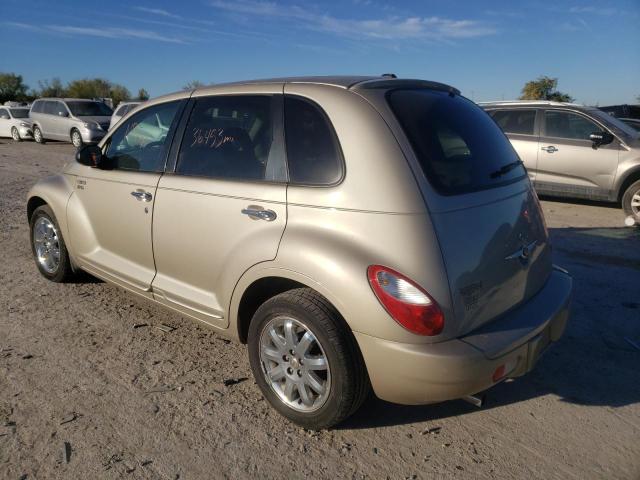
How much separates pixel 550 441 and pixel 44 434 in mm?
2613

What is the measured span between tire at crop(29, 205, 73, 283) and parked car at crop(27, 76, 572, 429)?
142cm

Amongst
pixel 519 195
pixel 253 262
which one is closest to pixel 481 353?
pixel 519 195

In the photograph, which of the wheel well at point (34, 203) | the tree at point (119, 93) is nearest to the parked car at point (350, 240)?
the wheel well at point (34, 203)

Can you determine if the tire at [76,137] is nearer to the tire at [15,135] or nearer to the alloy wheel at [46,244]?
the tire at [15,135]

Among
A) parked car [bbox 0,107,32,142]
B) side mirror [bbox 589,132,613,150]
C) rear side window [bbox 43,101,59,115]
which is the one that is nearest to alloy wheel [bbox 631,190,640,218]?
side mirror [bbox 589,132,613,150]

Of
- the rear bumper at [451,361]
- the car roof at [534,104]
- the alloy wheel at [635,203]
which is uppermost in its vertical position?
the car roof at [534,104]

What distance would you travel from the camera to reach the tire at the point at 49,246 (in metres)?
4.60

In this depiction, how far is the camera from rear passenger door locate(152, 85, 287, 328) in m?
2.87

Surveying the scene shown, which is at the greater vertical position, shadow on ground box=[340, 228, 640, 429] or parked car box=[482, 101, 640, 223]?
parked car box=[482, 101, 640, 223]

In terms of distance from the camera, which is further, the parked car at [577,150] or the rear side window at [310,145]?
the parked car at [577,150]

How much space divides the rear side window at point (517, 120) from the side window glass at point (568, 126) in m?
0.26

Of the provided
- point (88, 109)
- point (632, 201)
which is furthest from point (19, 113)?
point (632, 201)

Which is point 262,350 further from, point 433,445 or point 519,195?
point 519,195

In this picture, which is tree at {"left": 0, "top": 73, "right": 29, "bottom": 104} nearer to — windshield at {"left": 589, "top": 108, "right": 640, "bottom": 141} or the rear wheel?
the rear wheel
